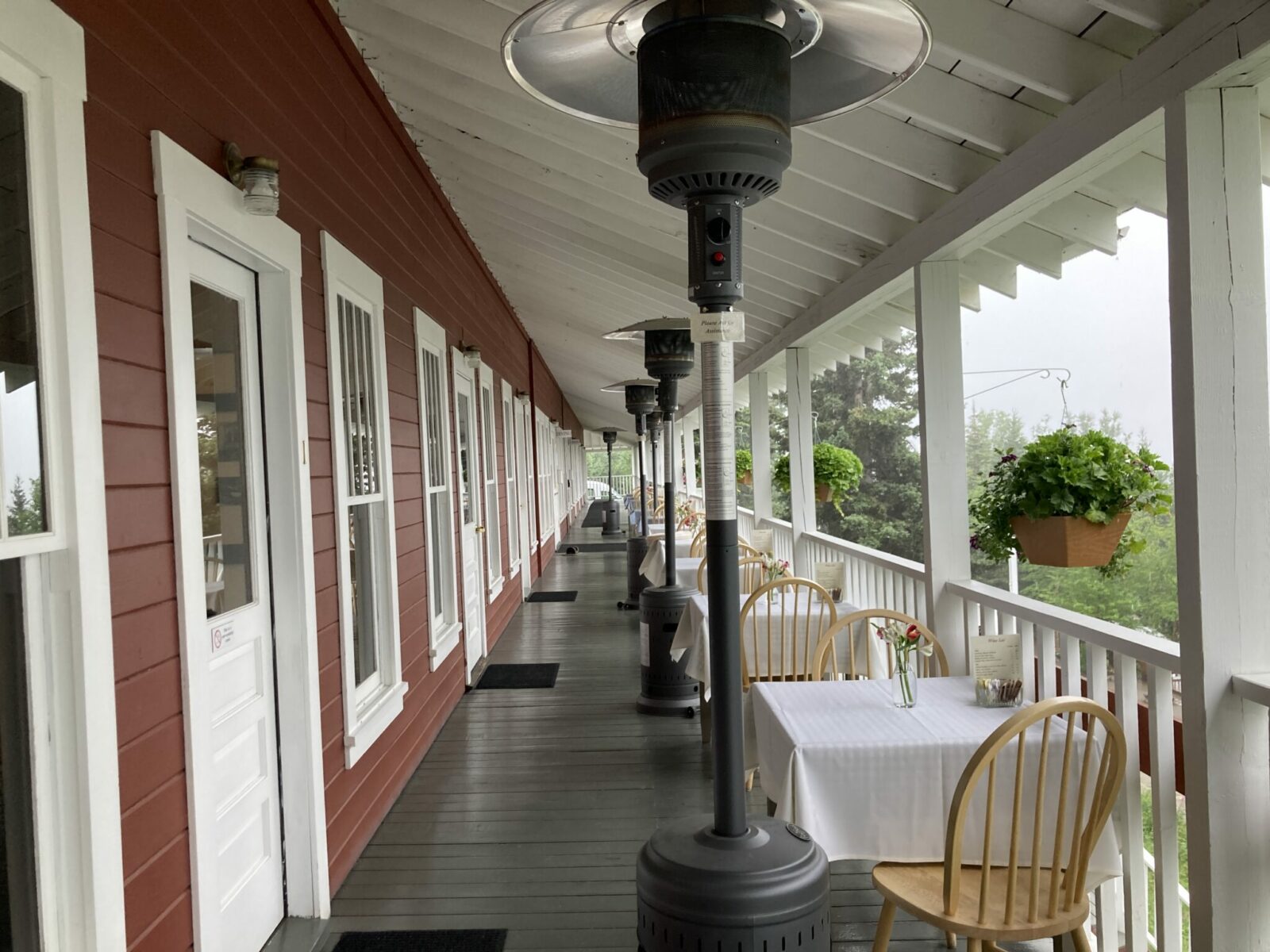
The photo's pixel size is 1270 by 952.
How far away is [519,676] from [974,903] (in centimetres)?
447

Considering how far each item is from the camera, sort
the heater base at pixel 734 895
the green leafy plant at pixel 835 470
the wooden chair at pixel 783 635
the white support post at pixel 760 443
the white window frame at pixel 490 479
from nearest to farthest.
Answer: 1. the heater base at pixel 734 895
2. the wooden chair at pixel 783 635
3. the white window frame at pixel 490 479
4. the green leafy plant at pixel 835 470
5. the white support post at pixel 760 443

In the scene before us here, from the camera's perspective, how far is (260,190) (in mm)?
2447

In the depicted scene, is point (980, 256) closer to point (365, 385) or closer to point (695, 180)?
point (365, 385)

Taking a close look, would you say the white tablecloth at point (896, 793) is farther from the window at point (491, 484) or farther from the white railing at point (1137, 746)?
the window at point (491, 484)

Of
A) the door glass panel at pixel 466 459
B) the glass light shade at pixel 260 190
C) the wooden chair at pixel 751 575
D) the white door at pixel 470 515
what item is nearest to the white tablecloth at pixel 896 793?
the glass light shade at pixel 260 190

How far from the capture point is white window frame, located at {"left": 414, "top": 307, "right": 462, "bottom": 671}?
494 centimetres

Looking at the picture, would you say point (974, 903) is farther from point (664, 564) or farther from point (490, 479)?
point (490, 479)

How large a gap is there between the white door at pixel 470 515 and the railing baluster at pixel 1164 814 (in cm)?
423

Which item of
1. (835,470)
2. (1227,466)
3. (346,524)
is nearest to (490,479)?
(835,470)

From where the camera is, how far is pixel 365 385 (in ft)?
12.7

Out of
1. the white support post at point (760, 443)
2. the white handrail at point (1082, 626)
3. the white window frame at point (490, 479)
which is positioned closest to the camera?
the white handrail at point (1082, 626)

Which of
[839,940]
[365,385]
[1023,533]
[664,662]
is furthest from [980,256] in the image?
[839,940]

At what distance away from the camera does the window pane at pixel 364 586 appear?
363 centimetres

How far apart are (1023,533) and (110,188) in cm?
311
